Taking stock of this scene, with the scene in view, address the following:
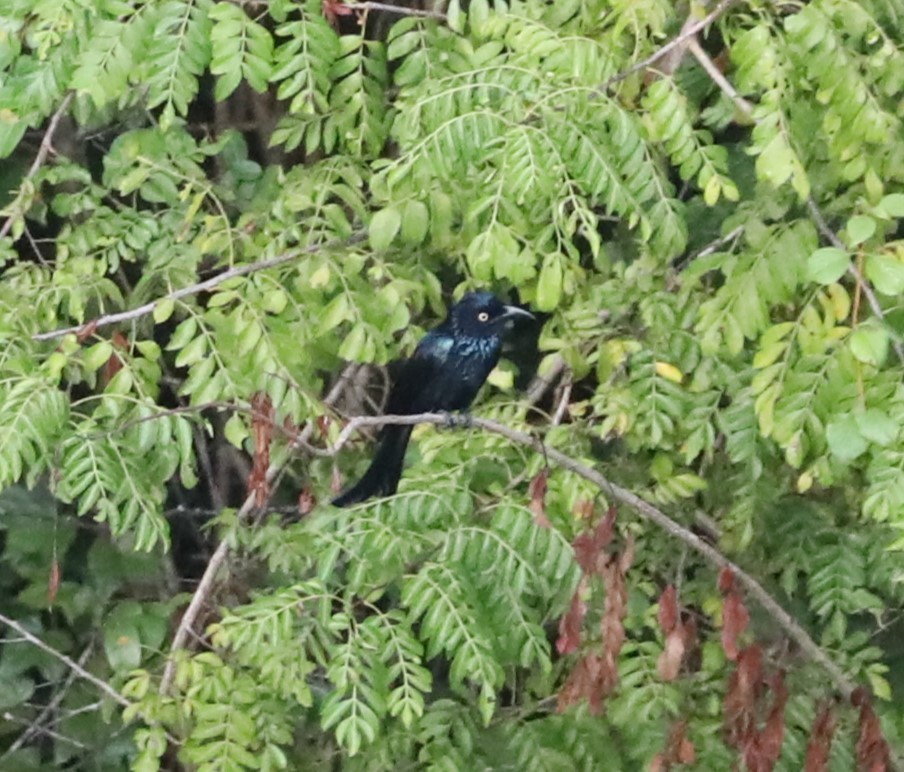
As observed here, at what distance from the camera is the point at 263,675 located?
222 centimetres

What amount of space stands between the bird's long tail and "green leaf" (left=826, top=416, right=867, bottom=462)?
1.31 meters

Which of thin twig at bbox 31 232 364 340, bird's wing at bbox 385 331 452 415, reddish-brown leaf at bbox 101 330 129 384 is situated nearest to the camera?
thin twig at bbox 31 232 364 340

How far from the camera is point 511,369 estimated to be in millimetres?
3141

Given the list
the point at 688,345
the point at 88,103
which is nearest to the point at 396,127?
the point at 688,345

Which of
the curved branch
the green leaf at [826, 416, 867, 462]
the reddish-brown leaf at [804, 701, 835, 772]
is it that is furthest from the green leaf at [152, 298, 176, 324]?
the reddish-brown leaf at [804, 701, 835, 772]

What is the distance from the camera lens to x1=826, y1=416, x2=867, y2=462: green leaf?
1528 millimetres

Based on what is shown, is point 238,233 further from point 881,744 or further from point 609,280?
point 881,744

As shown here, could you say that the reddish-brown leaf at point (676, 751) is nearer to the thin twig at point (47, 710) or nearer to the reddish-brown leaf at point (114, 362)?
the reddish-brown leaf at point (114, 362)

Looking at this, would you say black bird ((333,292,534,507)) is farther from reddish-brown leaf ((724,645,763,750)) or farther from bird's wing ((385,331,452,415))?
reddish-brown leaf ((724,645,763,750))

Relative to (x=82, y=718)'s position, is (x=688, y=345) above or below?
above

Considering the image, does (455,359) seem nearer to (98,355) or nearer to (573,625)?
(98,355)

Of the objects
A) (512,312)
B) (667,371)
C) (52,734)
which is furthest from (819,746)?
(52,734)

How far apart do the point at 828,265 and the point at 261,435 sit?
3.16ft

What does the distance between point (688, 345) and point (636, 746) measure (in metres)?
0.88
